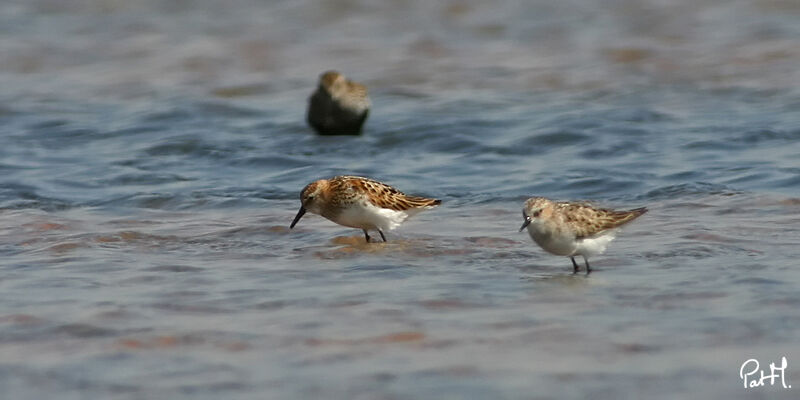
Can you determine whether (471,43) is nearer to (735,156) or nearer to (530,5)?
(530,5)

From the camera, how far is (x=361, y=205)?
11719 millimetres

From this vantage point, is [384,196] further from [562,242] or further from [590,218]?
[562,242]

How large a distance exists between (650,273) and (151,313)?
3406 mm

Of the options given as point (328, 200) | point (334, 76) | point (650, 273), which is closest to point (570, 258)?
point (650, 273)

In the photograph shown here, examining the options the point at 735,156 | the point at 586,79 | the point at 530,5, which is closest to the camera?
the point at 735,156

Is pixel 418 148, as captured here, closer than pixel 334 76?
Yes

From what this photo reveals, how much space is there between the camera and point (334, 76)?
18.2 meters
